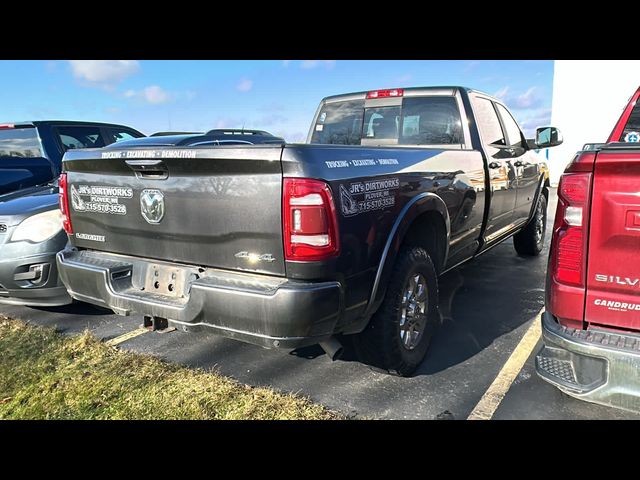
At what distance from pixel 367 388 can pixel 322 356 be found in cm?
59

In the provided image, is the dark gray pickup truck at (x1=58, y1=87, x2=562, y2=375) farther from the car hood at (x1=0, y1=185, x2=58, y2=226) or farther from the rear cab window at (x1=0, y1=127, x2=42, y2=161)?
the rear cab window at (x1=0, y1=127, x2=42, y2=161)

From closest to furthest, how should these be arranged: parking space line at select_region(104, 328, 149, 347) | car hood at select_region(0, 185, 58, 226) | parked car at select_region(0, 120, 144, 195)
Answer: parking space line at select_region(104, 328, 149, 347)
car hood at select_region(0, 185, 58, 226)
parked car at select_region(0, 120, 144, 195)

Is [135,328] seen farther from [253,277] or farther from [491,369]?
[491,369]

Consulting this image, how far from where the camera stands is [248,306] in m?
2.27

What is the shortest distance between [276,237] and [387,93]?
261 centimetres

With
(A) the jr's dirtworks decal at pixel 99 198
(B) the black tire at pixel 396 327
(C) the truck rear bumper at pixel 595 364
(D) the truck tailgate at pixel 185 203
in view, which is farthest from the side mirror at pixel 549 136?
(A) the jr's dirtworks decal at pixel 99 198

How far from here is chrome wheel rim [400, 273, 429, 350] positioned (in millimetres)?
3002

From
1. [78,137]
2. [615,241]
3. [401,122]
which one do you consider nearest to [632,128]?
[615,241]

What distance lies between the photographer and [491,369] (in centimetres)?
319

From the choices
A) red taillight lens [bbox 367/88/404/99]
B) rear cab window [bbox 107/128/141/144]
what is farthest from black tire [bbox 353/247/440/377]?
rear cab window [bbox 107/128/141/144]

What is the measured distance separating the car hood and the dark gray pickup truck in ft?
3.56

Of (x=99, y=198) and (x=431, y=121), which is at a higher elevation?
(x=431, y=121)

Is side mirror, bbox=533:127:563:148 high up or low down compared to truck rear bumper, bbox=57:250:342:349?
up

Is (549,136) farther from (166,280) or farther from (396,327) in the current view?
(166,280)
